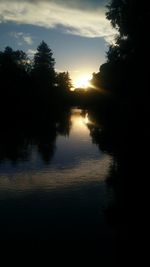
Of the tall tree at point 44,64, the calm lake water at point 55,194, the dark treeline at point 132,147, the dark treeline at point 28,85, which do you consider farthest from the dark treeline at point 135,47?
the tall tree at point 44,64

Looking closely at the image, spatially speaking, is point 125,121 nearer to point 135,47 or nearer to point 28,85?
point 135,47

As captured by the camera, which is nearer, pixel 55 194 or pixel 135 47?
pixel 55 194

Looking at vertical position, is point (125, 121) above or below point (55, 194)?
above

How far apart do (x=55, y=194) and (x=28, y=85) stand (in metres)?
59.5

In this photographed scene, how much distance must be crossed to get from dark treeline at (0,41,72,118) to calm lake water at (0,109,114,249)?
3726cm

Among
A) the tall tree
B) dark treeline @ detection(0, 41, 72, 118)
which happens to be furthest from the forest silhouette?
the tall tree

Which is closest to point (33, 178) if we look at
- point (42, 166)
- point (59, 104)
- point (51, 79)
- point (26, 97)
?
point (42, 166)

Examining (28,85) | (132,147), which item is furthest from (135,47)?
(28,85)

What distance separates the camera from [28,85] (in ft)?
241

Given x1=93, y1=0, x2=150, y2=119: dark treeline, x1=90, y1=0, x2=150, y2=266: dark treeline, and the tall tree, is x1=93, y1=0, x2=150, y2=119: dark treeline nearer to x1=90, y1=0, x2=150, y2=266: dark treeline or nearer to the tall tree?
x1=90, y1=0, x2=150, y2=266: dark treeline

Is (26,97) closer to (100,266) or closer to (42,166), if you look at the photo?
(42,166)

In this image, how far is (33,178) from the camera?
18500 mm

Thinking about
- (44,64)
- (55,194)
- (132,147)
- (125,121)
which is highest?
(44,64)

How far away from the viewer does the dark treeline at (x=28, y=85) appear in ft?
214
